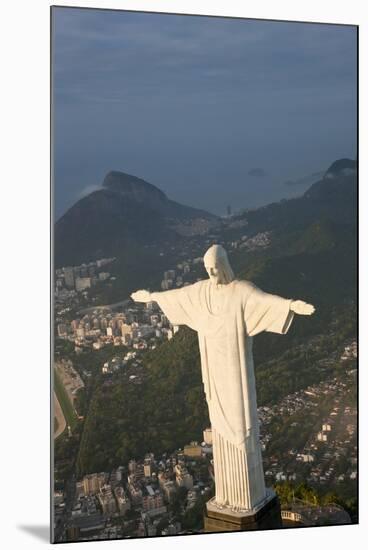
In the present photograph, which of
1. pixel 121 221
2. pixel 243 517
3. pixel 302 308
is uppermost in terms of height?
pixel 121 221

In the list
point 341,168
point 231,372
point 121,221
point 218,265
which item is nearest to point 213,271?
point 218,265

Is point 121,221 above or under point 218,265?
above

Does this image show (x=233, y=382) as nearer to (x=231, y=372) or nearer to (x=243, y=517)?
(x=231, y=372)

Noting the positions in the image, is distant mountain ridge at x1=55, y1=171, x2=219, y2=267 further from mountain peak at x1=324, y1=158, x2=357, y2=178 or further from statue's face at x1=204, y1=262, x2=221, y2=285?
statue's face at x1=204, y1=262, x2=221, y2=285

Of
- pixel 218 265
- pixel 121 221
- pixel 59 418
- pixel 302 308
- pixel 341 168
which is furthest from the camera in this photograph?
pixel 341 168

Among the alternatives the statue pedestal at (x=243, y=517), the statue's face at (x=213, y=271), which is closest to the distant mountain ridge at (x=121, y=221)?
the statue's face at (x=213, y=271)

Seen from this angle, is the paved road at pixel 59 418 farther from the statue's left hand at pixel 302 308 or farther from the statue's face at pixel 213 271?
the statue's left hand at pixel 302 308

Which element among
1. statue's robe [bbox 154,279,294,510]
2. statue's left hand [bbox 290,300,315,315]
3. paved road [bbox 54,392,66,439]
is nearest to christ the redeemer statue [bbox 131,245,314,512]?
statue's robe [bbox 154,279,294,510]
